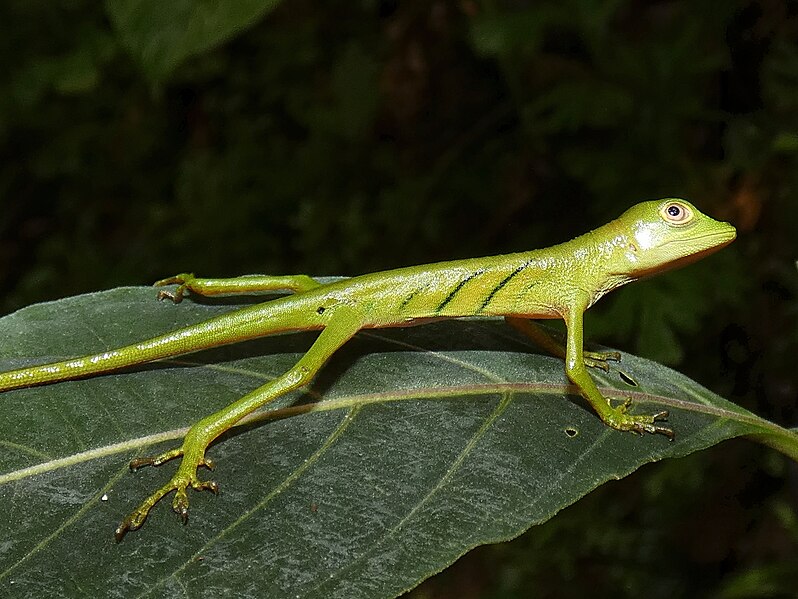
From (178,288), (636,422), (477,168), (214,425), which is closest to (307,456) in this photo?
(214,425)

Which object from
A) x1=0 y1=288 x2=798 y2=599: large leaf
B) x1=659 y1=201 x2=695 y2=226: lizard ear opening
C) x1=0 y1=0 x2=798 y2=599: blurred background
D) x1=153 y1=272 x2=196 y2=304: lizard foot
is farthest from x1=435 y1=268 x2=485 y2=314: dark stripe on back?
x1=0 y1=0 x2=798 y2=599: blurred background

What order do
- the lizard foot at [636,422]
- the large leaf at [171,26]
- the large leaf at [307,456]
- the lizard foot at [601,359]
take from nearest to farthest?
the large leaf at [307,456] → the lizard foot at [636,422] → the lizard foot at [601,359] → the large leaf at [171,26]

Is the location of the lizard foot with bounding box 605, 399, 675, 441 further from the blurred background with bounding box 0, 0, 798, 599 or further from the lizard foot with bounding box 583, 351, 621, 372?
the blurred background with bounding box 0, 0, 798, 599

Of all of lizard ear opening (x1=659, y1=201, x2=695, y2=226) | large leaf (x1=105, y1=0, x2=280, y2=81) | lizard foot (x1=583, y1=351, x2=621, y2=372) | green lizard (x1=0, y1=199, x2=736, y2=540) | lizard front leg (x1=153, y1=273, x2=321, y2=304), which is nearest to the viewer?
green lizard (x1=0, y1=199, x2=736, y2=540)

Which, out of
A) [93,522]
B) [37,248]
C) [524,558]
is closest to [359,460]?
[93,522]

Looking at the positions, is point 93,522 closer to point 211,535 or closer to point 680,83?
point 211,535

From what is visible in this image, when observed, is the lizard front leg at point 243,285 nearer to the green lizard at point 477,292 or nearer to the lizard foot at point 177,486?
the green lizard at point 477,292

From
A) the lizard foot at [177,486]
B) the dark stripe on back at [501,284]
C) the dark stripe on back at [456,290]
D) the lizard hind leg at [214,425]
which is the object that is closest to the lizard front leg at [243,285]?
the lizard hind leg at [214,425]
